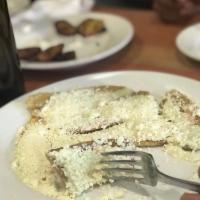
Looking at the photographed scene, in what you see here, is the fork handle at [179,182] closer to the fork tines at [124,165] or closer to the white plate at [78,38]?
the fork tines at [124,165]

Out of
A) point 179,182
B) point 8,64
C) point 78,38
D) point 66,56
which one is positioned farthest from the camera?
point 78,38

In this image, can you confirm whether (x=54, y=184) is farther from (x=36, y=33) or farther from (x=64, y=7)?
(x=64, y=7)

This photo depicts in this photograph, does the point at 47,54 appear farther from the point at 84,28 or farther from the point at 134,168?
the point at 134,168

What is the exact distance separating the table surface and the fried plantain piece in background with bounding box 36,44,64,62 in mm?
37

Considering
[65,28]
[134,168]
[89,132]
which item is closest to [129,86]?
[89,132]

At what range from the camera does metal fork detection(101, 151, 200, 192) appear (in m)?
0.66

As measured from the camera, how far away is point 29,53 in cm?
117

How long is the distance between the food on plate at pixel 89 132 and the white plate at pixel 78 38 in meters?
0.19

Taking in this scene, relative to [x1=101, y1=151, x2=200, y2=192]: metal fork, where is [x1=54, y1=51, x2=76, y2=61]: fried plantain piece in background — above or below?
below

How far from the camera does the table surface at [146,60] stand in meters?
1.09

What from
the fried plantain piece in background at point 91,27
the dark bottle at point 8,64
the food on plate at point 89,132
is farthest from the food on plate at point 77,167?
the fried plantain piece in background at point 91,27

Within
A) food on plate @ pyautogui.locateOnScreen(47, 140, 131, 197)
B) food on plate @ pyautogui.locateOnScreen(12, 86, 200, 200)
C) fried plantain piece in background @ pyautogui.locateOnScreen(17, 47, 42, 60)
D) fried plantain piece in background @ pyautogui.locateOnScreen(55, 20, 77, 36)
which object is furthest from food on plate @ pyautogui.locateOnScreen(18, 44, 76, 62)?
food on plate @ pyautogui.locateOnScreen(47, 140, 131, 197)

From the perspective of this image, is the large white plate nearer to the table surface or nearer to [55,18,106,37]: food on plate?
the table surface

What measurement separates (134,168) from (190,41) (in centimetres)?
56
